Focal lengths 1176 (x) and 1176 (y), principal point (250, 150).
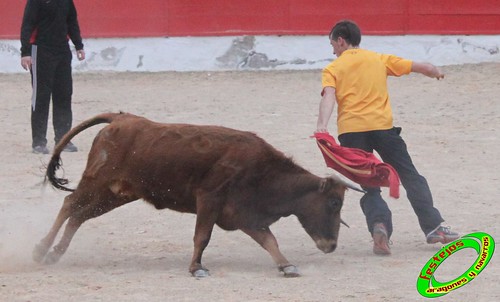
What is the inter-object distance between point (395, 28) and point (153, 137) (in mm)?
10396

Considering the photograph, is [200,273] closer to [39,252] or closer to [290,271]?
[290,271]

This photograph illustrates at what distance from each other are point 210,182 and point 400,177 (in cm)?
132

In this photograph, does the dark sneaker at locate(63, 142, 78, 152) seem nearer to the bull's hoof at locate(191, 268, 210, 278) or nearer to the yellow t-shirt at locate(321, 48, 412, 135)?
the yellow t-shirt at locate(321, 48, 412, 135)

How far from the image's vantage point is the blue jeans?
6.78 meters

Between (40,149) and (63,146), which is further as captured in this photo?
(40,149)

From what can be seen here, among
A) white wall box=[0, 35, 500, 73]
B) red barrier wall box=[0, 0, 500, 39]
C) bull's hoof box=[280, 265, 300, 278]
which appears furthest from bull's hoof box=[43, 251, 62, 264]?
red barrier wall box=[0, 0, 500, 39]

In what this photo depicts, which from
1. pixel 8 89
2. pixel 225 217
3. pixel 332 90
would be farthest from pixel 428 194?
pixel 8 89

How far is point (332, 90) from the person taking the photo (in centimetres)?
666

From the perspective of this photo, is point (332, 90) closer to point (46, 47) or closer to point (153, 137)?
point (153, 137)

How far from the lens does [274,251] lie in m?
6.20

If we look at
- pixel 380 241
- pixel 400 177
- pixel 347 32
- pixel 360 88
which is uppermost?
pixel 347 32

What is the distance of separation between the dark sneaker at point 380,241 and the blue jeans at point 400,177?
0.08m

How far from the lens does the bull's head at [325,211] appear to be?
6289 millimetres

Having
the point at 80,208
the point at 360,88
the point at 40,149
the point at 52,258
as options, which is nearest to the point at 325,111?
the point at 360,88
